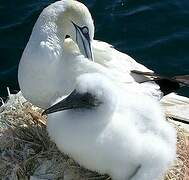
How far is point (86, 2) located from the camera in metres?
7.52

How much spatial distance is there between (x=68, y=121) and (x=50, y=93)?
1.99ft

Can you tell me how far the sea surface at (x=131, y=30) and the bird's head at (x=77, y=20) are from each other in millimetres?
1845

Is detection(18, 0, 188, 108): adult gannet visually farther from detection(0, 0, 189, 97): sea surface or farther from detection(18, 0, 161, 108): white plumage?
detection(0, 0, 189, 97): sea surface

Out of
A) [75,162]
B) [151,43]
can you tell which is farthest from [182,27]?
[75,162]

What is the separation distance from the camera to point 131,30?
712 cm

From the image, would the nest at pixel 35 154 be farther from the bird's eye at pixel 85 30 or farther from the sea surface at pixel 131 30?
the sea surface at pixel 131 30

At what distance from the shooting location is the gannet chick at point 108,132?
3980mm

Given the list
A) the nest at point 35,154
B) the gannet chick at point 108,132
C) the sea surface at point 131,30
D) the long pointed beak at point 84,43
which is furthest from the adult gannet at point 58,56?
the sea surface at point 131,30

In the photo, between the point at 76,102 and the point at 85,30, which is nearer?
the point at 76,102

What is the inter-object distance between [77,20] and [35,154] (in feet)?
3.16

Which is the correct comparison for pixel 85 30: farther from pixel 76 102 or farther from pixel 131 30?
pixel 131 30

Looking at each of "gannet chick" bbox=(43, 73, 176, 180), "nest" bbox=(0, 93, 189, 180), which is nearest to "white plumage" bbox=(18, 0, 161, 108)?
"nest" bbox=(0, 93, 189, 180)

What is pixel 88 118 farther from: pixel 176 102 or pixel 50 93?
pixel 176 102

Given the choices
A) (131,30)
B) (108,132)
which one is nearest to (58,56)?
(108,132)
